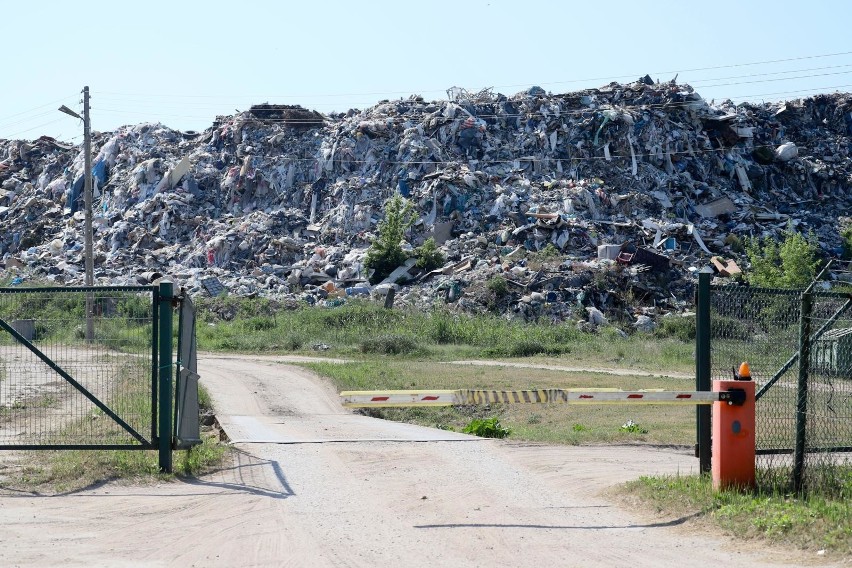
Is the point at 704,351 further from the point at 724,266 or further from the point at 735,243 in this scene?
the point at 735,243

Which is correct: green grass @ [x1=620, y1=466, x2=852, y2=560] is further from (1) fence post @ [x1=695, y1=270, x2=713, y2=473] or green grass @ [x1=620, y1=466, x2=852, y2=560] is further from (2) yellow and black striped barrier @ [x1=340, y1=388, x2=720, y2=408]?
(2) yellow and black striped barrier @ [x1=340, y1=388, x2=720, y2=408]

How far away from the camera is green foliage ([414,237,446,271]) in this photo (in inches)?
1420

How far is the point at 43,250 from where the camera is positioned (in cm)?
4200

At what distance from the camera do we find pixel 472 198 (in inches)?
1553

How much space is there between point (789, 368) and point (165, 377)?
579 centimetres

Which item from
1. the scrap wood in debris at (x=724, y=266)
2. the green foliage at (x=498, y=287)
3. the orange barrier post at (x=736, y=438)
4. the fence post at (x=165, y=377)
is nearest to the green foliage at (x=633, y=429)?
the orange barrier post at (x=736, y=438)

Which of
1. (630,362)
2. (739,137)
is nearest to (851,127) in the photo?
(739,137)

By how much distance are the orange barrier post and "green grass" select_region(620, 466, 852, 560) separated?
0.14 m

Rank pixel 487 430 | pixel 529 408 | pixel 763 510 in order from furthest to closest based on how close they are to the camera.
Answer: pixel 529 408
pixel 487 430
pixel 763 510

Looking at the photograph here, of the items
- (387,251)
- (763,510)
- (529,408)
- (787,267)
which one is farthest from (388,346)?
(763,510)

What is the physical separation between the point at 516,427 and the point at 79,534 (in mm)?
8479

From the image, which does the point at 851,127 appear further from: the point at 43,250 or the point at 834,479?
the point at 834,479

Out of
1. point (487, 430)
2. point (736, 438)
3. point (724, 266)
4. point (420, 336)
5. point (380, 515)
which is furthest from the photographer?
point (724, 266)

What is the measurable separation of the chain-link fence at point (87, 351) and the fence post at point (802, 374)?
19.3 feet
